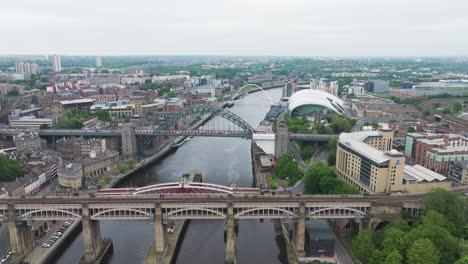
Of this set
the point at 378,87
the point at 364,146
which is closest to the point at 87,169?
the point at 364,146

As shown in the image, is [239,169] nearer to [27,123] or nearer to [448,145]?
[448,145]

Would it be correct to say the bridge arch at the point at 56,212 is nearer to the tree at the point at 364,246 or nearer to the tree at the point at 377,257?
the tree at the point at 364,246

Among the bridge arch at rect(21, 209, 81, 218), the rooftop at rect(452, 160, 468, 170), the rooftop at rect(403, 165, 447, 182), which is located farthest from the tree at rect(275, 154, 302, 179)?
→ the bridge arch at rect(21, 209, 81, 218)

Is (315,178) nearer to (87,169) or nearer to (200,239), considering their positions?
(200,239)

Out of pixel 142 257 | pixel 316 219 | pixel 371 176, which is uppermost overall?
pixel 371 176

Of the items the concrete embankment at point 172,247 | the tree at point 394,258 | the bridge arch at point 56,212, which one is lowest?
the concrete embankment at point 172,247

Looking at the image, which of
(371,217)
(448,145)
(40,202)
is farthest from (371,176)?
(40,202)

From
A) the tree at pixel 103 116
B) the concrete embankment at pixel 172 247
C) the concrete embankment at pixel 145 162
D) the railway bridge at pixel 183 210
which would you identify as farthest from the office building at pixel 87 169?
the tree at pixel 103 116
